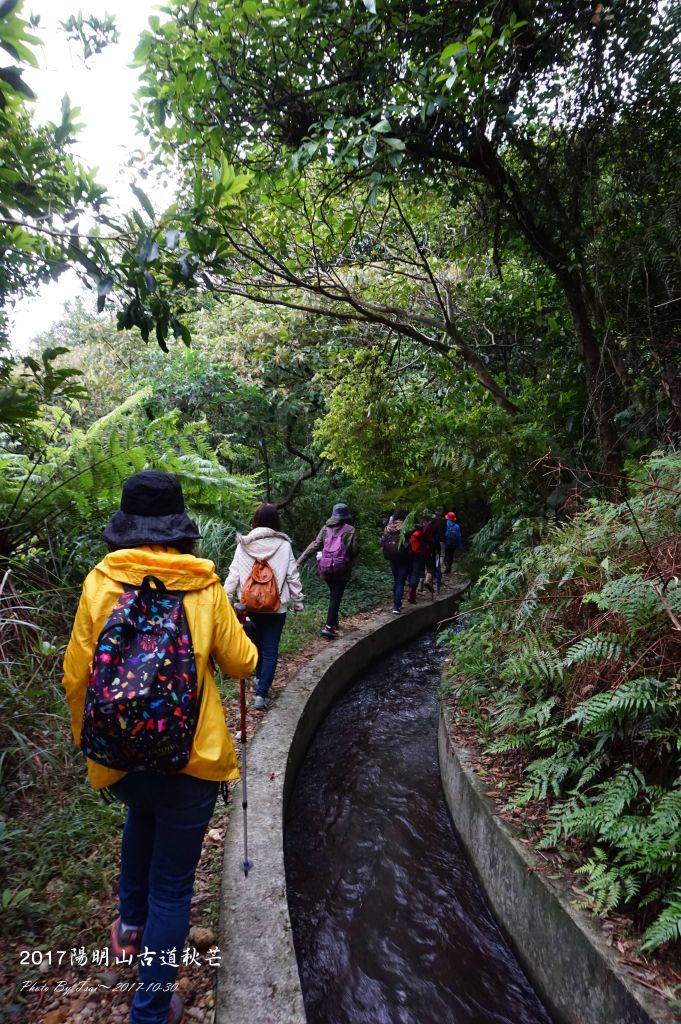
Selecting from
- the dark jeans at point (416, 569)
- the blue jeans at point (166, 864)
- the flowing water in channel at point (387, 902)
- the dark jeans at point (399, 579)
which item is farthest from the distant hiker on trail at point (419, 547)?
the blue jeans at point (166, 864)

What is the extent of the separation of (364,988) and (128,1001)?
1.30 meters

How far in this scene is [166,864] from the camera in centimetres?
202

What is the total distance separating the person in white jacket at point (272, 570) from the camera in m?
4.93

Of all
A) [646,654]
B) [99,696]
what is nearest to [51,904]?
[99,696]

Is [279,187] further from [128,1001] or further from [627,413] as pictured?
[128,1001]

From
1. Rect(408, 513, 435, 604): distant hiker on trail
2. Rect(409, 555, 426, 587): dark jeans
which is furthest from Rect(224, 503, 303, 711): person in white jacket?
Rect(409, 555, 426, 587): dark jeans

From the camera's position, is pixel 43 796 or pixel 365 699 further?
pixel 365 699

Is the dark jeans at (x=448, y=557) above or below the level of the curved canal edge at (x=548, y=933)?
above

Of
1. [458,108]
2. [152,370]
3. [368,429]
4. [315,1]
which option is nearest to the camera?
[315,1]

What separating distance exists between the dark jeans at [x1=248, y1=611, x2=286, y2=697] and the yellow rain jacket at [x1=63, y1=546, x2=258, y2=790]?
2952 millimetres

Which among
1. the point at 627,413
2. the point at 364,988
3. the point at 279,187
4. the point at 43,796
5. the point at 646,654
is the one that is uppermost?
the point at 279,187

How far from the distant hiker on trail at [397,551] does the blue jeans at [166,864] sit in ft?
23.1

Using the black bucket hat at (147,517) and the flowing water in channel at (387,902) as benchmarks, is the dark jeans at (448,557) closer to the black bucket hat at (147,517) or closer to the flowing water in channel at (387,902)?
the flowing water in channel at (387,902)

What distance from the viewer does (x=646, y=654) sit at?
3061 mm
